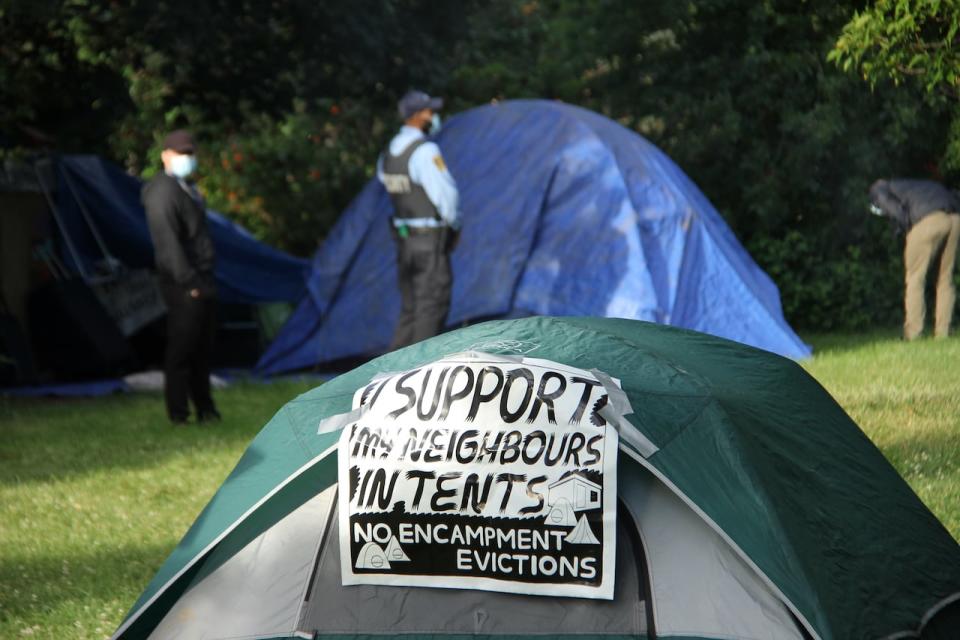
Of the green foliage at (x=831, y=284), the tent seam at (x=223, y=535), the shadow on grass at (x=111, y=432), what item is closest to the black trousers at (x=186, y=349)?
the shadow on grass at (x=111, y=432)

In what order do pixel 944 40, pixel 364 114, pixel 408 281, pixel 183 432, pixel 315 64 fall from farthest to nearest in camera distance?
pixel 364 114
pixel 315 64
pixel 408 281
pixel 183 432
pixel 944 40

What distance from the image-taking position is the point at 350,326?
1118 cm

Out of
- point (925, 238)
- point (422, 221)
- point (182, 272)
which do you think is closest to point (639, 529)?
point (182, 272)

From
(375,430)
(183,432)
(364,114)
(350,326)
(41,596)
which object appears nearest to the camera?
(375,430)

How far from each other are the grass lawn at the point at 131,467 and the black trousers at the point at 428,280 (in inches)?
45.3

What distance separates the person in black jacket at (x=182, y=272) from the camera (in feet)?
28.4

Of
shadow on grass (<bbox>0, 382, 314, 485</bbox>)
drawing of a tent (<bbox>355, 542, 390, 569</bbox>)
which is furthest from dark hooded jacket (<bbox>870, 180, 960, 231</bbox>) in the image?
drawing of a tent (<bbox>355, 542, 390, 569</bbox>)

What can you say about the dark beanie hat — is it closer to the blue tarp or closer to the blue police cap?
the blue police cap

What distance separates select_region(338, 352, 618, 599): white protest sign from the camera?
12.8ft

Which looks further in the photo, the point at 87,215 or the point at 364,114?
the point at 364,114

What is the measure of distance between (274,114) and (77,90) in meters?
1.78

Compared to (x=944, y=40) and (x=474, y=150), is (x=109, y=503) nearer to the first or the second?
(x=944, y=40)

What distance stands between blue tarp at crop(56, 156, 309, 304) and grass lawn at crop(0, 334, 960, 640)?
2003 millimetres

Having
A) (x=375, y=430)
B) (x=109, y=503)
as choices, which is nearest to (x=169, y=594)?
Result: (x=375, y=430)
